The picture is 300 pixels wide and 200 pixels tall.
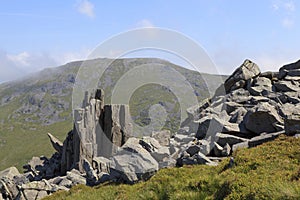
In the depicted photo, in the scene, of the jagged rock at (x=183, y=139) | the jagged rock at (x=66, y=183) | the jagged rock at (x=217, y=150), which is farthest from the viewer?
the jagged rock at (x=183, y=139)

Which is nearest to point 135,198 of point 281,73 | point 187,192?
point 187,192

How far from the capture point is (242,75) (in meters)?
45.3

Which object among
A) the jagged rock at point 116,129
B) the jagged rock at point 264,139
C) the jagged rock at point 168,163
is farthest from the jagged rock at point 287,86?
the jagged rock at point 168,163

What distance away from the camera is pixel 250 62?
155 ft

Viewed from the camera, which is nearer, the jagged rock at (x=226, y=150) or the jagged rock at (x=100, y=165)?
the jagged rock at (x=226, y=150)

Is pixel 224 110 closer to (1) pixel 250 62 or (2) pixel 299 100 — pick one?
(2) pixel 299 100

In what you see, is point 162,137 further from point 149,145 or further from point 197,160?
point 197,160

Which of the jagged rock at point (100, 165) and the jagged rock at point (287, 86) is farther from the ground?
the jagged rock at point (287, 86)

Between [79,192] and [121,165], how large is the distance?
3.73m

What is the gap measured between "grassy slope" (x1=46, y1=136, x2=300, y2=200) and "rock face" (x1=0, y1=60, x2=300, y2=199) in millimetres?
2480

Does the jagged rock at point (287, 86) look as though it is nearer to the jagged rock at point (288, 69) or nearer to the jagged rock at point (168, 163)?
the jagged rock at point (288, 69)

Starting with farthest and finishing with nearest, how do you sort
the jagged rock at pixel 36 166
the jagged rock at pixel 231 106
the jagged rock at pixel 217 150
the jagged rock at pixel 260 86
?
1. the jagged rock at pixel 36 166
2. the jagged rock at pixel 260 86
3. the jagged rock at pixel 231 106
4. the jagged rock at pixel 217 150

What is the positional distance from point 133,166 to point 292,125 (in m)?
11.6

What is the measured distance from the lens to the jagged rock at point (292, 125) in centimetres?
2311
